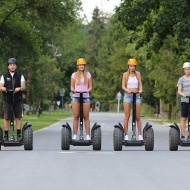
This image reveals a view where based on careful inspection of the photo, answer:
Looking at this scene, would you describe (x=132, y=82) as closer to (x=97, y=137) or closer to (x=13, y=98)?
(x=97, y=137)

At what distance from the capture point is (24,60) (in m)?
44.5

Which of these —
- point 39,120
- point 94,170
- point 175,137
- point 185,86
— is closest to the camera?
point 94,170

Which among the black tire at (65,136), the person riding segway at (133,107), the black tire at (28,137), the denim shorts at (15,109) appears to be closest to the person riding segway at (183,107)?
the person riding segway at (133,107)

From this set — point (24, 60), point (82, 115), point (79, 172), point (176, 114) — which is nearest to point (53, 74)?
point (176, 114)

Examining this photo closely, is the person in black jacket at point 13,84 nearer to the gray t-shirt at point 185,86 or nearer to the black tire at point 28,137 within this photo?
the black tire at point 28,137

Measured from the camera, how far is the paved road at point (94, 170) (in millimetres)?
12520

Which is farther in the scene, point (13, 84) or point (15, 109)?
point (15, 109)

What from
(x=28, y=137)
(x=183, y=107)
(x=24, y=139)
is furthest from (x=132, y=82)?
(x=24, y=139)

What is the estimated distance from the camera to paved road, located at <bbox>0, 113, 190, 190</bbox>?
12.5 metres

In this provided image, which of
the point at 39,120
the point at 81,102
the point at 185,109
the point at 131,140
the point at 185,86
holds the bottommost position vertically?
the point at 131,140

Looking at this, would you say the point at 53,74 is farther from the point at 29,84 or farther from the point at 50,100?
the point at 50,100

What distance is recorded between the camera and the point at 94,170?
49.0 ft

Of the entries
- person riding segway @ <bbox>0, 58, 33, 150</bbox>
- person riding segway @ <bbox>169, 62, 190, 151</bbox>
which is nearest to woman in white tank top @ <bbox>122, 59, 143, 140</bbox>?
person riding segway @ <bbox>169, 62, 190, 151</bbox>

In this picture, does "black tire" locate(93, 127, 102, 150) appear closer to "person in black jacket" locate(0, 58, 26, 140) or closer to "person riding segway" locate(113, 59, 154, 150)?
"person riding segway" locate(113, 59, 154, 150)
